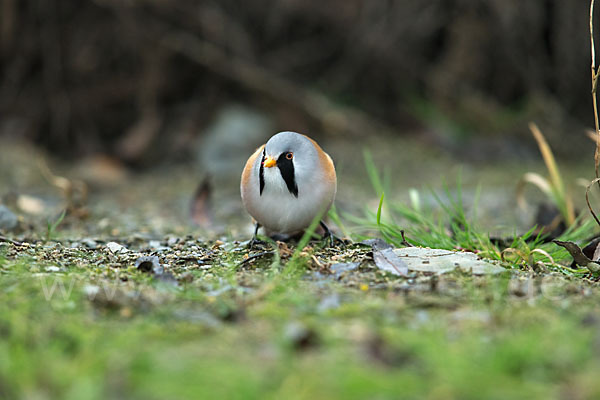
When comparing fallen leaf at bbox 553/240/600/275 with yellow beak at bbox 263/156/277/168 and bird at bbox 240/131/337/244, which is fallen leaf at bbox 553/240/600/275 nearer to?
bird at bbox 240/131/337/244

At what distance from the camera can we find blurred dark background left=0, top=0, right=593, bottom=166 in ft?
20.4

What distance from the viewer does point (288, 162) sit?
2701 millimetres

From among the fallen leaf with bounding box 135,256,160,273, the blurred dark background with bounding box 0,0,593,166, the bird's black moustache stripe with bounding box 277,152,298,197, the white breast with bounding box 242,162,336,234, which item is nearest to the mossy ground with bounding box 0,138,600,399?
the fallen leaf with bounding box 135,256,160,273

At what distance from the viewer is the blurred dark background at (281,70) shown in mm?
6211

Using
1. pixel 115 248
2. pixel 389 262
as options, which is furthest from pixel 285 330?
pixel 115 248

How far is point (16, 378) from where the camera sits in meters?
1.42

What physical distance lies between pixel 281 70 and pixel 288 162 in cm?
444

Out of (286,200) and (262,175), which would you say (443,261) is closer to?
(286,200)

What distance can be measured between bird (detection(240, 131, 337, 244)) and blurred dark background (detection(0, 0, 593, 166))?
357cm

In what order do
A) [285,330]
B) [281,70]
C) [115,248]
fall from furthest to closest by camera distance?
[281,70]
[115,248]
[285,330]

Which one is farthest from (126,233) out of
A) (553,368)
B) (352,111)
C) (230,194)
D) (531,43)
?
(531,43)

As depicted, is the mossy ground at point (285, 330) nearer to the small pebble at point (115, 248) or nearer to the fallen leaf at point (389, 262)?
the fallen leaf at point (389, 262)

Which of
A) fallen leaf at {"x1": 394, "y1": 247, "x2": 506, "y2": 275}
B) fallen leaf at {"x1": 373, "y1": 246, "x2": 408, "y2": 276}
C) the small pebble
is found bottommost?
the small pebble

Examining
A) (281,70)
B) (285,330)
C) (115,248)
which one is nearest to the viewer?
(285,330)
